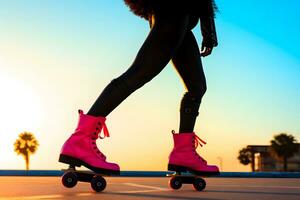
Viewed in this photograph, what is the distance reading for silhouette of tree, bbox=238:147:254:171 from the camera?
81875 millimetres

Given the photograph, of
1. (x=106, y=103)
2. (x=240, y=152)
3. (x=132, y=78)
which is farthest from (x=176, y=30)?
(x=240, y=152)

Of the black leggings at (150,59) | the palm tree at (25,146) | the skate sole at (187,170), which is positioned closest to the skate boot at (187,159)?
the skate sole at (187,170)

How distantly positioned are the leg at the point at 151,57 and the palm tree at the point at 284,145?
71.5 metres

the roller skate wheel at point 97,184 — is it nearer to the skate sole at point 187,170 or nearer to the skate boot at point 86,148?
the skate boot at point 86,148

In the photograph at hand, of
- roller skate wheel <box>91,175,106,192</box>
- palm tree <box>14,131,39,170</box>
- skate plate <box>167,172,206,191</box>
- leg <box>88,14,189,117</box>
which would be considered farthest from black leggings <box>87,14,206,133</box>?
palm tree <box>14,131,39,170</box>

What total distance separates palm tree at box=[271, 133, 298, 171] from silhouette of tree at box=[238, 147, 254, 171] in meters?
8.98

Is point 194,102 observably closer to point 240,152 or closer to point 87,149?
point 87,149

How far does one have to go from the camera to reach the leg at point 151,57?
3.46 meters

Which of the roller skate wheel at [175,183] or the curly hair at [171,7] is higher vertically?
the curly hair at [171,7]

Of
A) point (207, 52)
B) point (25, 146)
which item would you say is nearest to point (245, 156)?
point (25, 146)

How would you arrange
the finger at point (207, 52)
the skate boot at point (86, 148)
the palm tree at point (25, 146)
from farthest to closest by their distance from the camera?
the palm tree at point (25, 146) → the finger at point (207, 52) → the skate boot at point (86, 148)

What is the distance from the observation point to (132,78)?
138 inches

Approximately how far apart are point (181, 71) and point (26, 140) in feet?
212

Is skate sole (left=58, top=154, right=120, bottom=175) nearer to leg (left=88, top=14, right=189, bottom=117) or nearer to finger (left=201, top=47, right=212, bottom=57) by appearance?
leg (left=88, top=14, right=189, bottom=117)
